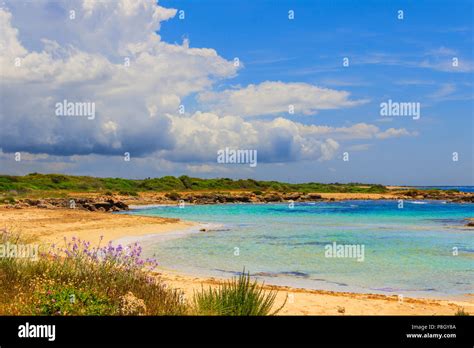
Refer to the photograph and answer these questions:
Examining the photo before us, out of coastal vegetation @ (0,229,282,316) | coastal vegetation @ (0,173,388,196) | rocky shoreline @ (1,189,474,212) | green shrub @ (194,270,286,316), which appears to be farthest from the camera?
coastal vegetation @ (0,173,388,196)

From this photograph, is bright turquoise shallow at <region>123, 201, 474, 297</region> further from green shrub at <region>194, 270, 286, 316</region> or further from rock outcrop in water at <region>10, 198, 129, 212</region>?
rock outcrop in water at <region>10, 198, 129, 212</region>

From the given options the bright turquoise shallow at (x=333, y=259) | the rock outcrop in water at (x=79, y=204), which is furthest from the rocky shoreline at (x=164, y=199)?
the bright turquoise shallow at (x=333, y=259)

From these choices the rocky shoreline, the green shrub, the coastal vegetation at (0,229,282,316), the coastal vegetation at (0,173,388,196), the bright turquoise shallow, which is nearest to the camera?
the coastal vegetation at (0,229,282,316)

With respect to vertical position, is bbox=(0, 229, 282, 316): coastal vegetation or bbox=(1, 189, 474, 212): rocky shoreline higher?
bbox=(0, 229, 282, 316): coastal vegetation

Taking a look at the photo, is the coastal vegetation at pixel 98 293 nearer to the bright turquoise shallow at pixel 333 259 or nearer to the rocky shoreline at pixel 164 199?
the bright turquoise shallow at pixel 333 259

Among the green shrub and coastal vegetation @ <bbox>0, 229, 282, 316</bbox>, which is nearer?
coastal vegetation @ <bbox>0, 229, 282, 316</bbox>

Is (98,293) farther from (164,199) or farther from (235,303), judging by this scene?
(164,199)

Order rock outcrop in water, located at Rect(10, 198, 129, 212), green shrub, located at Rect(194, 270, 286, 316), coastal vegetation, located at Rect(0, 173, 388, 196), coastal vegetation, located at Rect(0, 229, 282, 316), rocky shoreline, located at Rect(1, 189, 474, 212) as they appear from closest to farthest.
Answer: coastal vegetation, located at Rect(0, 229, 282, 316) → green shrub, located at Rect(194, 270, 286, 316) → rock outcrop in water, located at Rect(10, 198, 129, 212) → rocky shoreline, located at Rect(1, 189, 474, 212) → coastal vegetation, located at Rect(0, 173, 388, 196)

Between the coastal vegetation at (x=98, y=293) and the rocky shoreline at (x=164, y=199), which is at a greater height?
the coastal vegetation at (x=98, y=293)

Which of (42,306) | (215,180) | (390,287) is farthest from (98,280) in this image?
(215,180)

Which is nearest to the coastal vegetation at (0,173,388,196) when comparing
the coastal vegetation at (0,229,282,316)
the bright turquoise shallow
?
the bright turquoise shallow

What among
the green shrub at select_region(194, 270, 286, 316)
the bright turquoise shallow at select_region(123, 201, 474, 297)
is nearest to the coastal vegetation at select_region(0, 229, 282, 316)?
the green shrub at select_region(194, 270, 286, 316)

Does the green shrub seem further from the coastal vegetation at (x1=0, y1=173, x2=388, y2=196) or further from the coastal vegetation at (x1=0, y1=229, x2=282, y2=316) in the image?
the coastal vegetation at (x1=0, y1=173, x2=388, y2=196)
